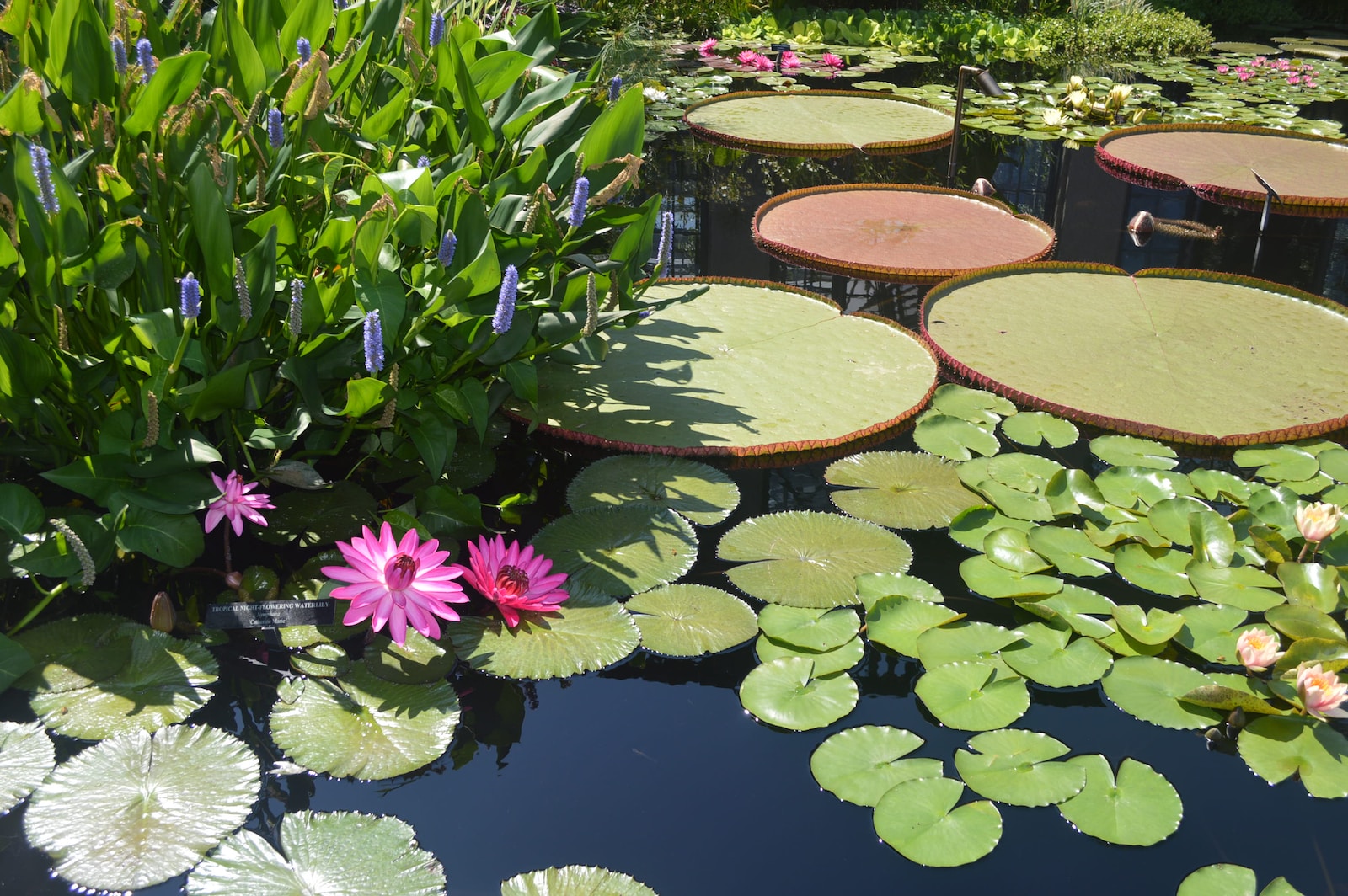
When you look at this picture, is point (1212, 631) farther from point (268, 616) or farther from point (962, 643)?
point (268, 616)

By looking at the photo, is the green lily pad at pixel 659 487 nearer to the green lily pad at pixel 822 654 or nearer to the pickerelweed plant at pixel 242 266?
the pickerelweed plant at pixel 242 266

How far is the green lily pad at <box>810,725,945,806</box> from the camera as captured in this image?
4.73 feet

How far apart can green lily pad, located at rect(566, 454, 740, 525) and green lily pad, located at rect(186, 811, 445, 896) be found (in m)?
0.87

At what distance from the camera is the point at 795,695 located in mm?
1616

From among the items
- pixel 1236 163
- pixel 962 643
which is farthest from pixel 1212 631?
pixel 1236 163

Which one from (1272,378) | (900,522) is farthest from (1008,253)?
(900,522)

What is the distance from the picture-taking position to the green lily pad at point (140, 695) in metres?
1.47

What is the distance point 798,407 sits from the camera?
95.8 inches

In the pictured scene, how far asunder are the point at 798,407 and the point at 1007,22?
7.05 m

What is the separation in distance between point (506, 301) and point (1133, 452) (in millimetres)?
1505

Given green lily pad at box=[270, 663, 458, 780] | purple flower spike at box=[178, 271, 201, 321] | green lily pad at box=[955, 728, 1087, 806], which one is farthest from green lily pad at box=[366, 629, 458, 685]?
green lily pad at box=[955, 728, 1087, 806]

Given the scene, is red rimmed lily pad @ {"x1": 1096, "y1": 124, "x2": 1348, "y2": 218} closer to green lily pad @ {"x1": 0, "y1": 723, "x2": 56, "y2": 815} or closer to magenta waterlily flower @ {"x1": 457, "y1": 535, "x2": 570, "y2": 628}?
magenta waterlily flower @ {"x1": 457, "y1": 535, "x2": 570, "y2": 628}

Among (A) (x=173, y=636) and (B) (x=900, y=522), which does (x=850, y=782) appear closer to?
(B) (x=900, y=522)

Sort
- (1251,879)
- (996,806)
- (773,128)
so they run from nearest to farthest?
(1251,879), (996,806), (773,128)
